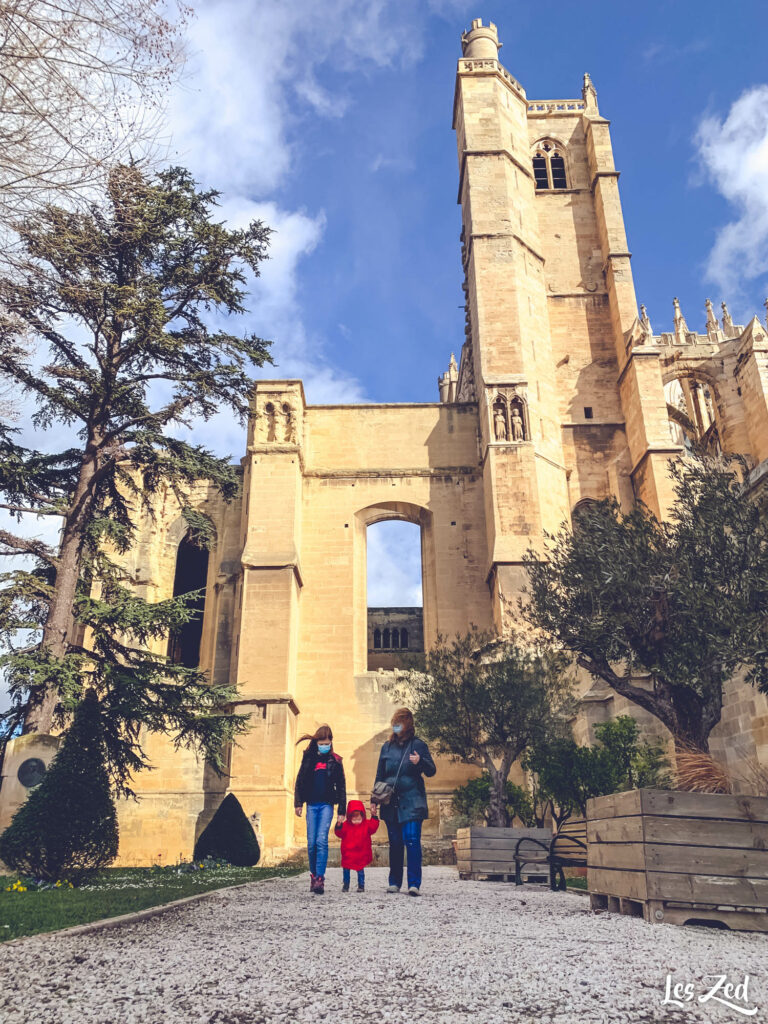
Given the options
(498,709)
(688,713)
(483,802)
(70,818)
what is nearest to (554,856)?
(688,713)

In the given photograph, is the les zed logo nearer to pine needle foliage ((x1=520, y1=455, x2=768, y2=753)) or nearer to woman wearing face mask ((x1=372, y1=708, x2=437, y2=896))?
woman wearing face mask ((x1=372, y1=708, x2=437, y2=896))

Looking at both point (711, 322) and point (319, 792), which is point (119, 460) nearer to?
point (319, 792)

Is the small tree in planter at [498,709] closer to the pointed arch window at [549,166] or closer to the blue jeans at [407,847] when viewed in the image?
the blue jeans at [407,847]

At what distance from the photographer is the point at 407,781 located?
20.8 ft

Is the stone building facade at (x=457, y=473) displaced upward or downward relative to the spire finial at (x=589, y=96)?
downward

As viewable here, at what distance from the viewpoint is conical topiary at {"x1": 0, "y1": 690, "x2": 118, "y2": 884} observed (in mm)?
7664

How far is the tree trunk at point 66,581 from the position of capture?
1007 centimetres

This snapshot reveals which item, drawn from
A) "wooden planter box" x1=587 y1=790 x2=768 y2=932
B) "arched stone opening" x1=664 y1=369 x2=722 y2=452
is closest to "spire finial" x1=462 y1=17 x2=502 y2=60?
"arched stone opening" x1=664 y1=369 x2=722 y2=452

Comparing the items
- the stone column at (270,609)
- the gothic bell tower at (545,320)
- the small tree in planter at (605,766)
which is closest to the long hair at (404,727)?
the small tree in planter at (605,766)

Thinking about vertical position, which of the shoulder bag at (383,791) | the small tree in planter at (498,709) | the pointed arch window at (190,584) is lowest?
the shoulder bag at (383,791)

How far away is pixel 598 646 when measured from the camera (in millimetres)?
8156

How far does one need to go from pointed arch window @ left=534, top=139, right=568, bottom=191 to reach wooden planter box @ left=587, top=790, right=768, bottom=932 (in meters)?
22.9

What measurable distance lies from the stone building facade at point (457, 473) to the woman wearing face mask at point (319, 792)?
29.0 feet

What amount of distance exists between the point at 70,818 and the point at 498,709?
6.75m
